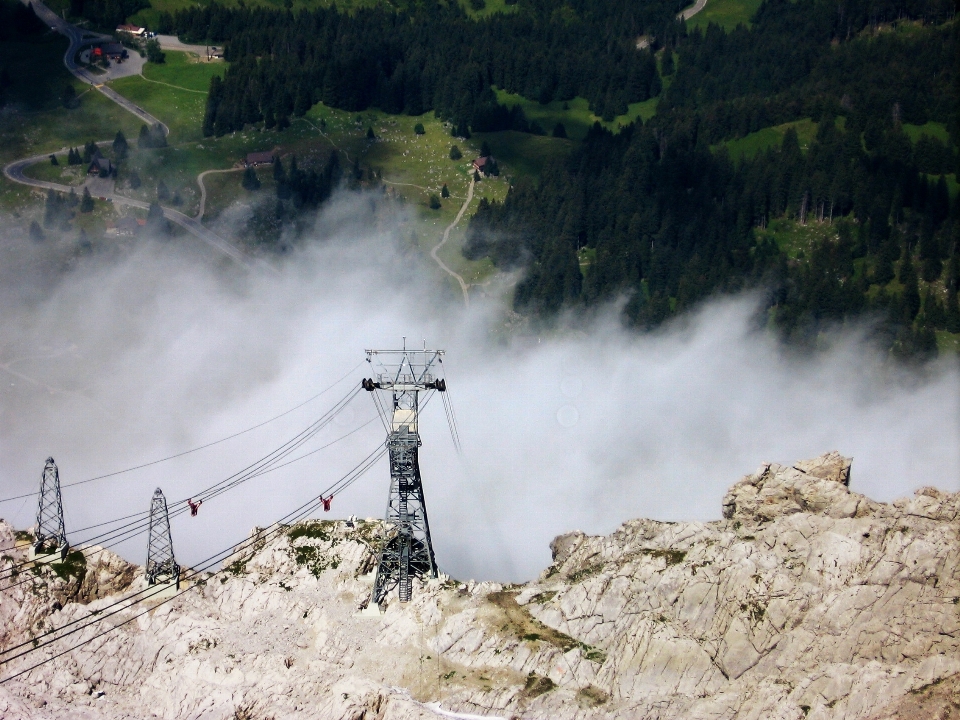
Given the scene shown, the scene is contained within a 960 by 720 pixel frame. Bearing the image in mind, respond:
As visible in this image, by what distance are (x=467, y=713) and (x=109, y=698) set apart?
2712 centimetres

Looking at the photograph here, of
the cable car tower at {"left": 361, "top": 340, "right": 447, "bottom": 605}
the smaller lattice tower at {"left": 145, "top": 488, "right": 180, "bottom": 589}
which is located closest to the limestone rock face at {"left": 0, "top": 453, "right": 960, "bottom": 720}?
the cable car tower at {"left": 361, "top": 340, "right": 447, "bottom": 605}

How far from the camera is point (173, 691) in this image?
112 meters

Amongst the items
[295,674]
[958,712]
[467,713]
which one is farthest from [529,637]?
→ [958,712]

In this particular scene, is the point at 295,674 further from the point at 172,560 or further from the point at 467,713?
the point at 172,560

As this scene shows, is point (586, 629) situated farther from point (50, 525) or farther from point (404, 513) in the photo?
point (50, 525)

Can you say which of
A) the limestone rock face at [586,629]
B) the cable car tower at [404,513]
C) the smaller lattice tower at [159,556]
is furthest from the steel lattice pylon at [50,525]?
the cable car tower at [404,513]

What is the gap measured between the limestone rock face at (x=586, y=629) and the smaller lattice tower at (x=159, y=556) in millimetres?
2538

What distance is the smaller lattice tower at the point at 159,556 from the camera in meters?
129

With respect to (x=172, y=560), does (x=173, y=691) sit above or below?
below

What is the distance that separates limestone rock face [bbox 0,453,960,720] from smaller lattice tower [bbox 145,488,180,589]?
2.54 metres

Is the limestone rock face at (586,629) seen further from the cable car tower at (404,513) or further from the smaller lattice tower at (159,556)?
the smaller lattice tower at (159,556)

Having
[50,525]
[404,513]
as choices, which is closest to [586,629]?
[404,513]

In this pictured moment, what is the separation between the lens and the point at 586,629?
377 feet

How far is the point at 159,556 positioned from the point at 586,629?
3907 centimetres
